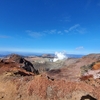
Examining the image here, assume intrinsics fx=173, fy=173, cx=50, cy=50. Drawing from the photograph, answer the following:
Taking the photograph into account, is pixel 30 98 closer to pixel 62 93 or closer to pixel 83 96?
pixel 62 93

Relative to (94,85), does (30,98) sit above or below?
below

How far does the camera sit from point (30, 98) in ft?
48.8

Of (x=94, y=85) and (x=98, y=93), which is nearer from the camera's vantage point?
(x=98, y=93)

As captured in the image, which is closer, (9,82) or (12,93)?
(12,93)

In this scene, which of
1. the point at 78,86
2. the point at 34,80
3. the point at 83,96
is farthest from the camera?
the point at 34,80

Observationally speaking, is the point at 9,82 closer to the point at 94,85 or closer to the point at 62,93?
the point at 62,93

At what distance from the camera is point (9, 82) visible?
1700 cm

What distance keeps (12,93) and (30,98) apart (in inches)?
71.9

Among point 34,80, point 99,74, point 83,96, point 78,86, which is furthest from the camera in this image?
point 99,74

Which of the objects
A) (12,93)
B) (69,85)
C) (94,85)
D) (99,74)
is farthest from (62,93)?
(99,74)

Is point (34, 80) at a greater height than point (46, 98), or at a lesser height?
greater

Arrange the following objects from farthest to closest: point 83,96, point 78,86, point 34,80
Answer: point 34,80 < point 78,86 < point 83,96

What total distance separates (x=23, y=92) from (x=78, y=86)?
4.93 meters

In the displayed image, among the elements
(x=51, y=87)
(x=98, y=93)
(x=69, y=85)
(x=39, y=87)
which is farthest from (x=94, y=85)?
(x=39, y=87)
